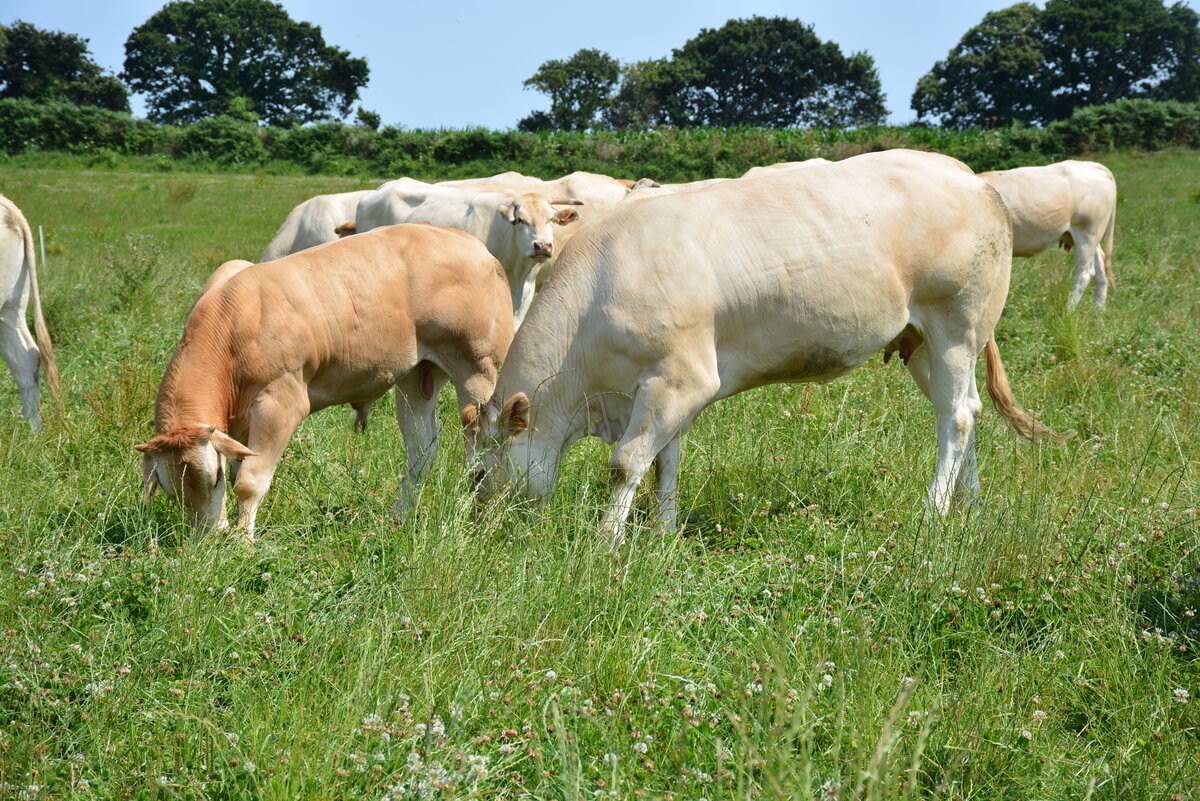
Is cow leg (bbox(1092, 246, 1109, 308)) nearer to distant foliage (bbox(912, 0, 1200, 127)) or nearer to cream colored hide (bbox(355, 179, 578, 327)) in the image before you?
cream colored hide (bbox(355, 179, 578, 327))

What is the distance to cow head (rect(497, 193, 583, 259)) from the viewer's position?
1039cm

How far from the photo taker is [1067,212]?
13820mm

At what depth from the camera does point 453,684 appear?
324cm

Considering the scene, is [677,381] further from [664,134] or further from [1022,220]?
[664,134]

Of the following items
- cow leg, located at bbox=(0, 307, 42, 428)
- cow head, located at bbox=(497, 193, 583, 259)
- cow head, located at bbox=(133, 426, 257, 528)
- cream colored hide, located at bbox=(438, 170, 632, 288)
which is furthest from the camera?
cream colored hide, located at bbox=(438, 170, 632, 288)

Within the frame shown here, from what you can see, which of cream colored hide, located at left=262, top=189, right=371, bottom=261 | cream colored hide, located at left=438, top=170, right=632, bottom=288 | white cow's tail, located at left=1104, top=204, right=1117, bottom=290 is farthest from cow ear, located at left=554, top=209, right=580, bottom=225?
white cow's tail, located at left=1104, top=204, right=1117, bottom=290

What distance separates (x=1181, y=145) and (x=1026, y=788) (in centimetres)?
3716

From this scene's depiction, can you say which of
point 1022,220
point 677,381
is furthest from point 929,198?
point 1022,220

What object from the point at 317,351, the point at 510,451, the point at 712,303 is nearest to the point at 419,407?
the point at 317,351

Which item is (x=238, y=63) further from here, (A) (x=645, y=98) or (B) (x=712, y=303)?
(B) (x=712, y=303)

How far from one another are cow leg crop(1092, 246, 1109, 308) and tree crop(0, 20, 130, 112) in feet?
201

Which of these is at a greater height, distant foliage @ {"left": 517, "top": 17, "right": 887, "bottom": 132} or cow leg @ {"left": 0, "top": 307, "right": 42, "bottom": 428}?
distant foliage @ {"left": 517, "top": 17, "right": 887, "bottom": 132}

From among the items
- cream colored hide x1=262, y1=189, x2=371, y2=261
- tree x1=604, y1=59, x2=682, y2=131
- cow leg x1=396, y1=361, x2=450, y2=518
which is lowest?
cow leg x1=396, y1=361, x2=450, y2=518

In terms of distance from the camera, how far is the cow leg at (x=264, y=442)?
5.12 m
